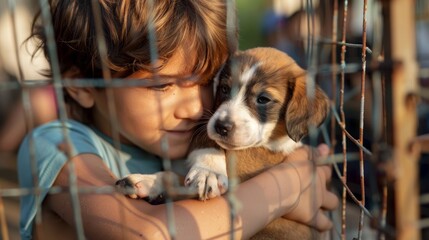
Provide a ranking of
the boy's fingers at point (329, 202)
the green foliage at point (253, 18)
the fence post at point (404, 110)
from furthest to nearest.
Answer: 1. the green foliage at point (253, 18)
2. the boy's fingers at point (329, 202)
3. the fence post at point (404, 110)

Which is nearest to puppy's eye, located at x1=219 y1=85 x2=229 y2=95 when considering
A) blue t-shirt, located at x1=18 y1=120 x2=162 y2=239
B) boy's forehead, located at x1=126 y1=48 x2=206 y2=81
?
boy's forehead, located at x1=126 y1=48 x2=206 y2=81

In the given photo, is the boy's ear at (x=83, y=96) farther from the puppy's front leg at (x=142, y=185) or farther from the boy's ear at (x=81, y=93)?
the puppy's front leg at (x=142, y=185)

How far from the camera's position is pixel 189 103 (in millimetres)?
1647

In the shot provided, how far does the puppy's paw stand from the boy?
3cm

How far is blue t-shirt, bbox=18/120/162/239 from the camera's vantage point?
155 cm

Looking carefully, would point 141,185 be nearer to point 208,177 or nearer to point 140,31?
point 208,177

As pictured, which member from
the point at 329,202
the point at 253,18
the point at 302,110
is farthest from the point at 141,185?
the point at 253,18

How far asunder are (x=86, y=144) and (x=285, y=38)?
208 cm

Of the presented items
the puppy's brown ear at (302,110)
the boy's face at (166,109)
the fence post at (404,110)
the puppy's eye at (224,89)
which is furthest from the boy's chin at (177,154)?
the fence post at (404,110)

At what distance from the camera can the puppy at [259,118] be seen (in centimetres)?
160

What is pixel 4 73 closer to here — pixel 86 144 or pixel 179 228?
pixel 86 144

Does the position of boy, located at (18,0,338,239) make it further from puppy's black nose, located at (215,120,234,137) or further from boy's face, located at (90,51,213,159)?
puppy's black nose, located at (215,120,234,137)

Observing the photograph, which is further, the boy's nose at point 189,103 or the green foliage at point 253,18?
the green foliage at point 253,18

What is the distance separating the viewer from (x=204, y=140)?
169 cm
